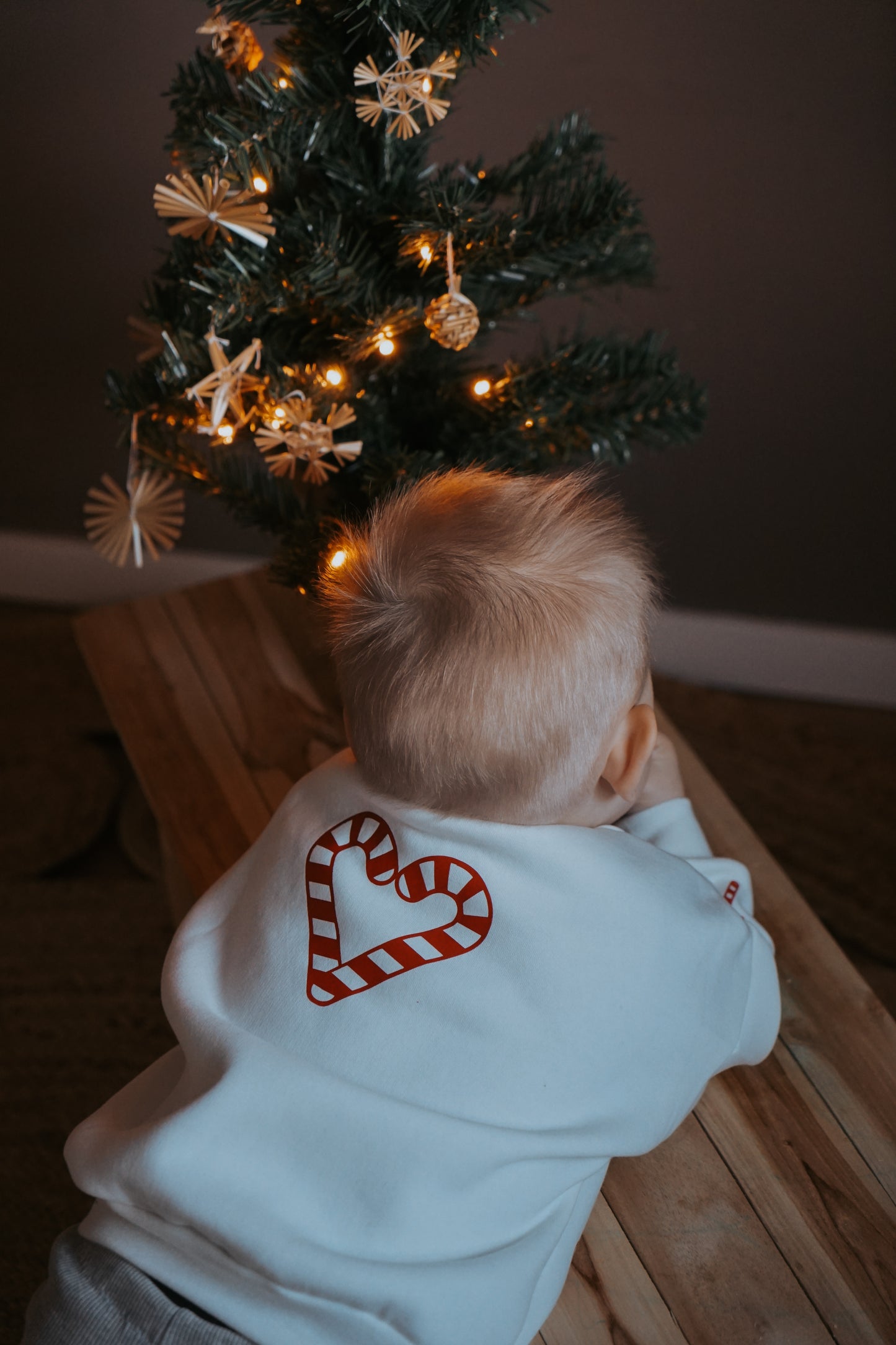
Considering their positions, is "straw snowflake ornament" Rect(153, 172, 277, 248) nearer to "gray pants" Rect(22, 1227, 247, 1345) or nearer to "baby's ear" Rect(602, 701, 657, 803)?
"baby's ear" Rect(602, 701, 657, 803)

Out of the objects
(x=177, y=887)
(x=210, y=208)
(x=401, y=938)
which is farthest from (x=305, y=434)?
(x=177, y=887)

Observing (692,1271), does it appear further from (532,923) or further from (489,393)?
(489,393)

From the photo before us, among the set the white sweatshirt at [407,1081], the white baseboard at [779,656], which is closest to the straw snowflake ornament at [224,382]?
the white sweatshirt at [407,1081]

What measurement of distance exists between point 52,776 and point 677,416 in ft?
3.53

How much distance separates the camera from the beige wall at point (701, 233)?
45.4 inches

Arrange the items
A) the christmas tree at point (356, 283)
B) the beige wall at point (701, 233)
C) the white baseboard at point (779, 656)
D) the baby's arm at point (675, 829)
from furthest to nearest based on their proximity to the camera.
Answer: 1. the white baseboard at point (779, 656)
2. the beige wall at point (701, 233)
3. the baby's arm at point (675, 829)
4. the christmas tree at point (356, 283)

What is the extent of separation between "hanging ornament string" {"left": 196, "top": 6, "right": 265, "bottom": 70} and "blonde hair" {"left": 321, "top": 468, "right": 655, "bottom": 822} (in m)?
0.41

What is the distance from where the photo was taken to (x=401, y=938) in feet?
2.31

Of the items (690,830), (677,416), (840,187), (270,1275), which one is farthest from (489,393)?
(270,1275)

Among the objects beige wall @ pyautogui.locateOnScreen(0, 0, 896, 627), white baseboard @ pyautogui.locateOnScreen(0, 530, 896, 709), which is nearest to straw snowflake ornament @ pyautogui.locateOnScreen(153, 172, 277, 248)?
beige wall @ pyautogui.locateOnScreen(0, 0, 896, 627)

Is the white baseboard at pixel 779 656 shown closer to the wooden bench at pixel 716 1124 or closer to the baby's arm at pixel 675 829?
the wooden bench at pixel 716 1124

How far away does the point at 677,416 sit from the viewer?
987 mm

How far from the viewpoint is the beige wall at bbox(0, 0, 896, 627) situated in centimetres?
115

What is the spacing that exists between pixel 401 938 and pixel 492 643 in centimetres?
22
